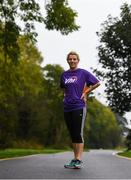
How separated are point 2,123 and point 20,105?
38.9ft

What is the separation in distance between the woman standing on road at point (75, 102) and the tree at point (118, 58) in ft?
106

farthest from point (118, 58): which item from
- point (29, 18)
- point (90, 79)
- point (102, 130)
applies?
point (102, 130)

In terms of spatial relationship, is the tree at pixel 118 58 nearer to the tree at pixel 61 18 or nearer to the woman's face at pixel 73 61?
the tree at pixel 61 18

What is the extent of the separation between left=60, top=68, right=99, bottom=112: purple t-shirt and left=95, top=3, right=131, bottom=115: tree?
105 ft

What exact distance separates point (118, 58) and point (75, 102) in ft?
113

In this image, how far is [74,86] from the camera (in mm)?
10320

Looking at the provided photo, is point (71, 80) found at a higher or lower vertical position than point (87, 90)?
higher

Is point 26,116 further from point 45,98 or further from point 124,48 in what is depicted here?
point 124,48

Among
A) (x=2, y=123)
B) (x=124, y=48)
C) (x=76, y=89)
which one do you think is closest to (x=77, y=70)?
(x=76, y=89)

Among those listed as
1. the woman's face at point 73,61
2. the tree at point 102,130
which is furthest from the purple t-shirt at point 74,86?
the tree at point 102,130

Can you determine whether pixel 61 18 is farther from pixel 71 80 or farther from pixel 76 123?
pixel 76 123

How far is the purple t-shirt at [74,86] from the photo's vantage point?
1023cm

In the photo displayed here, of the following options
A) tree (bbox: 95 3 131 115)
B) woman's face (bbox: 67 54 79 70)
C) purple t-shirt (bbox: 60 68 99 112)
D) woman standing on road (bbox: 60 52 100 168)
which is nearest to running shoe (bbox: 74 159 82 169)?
woman standing on road (bbox: 60 52 100 168)

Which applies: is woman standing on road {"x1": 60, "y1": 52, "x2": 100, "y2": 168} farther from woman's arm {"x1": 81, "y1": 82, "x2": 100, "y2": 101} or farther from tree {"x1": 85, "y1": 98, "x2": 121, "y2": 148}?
tree {"x1": 85, "y1": 98, "x2": 121, "y2": 148}
